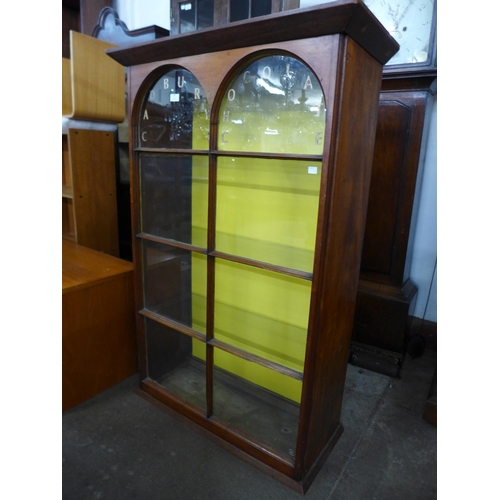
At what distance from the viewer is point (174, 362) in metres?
1.76

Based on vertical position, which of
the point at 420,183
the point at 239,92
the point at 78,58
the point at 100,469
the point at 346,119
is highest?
the point at 78,58

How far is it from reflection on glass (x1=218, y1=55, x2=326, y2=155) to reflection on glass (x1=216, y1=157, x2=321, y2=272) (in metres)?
0.06

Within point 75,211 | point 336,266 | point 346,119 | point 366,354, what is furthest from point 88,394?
point 346,119

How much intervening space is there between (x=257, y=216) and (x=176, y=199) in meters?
0.40

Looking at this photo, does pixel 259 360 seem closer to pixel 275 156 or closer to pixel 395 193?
pixel 275 156

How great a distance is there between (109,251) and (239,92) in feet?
4.94

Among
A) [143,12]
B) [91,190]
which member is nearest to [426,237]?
[91,190]

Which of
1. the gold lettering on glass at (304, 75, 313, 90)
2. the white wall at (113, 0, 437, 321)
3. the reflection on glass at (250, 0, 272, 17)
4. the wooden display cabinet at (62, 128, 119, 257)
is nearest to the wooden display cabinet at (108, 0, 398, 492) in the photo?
the gold lettering on glass at (304, 75, 313, 90)

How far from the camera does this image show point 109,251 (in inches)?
93.4

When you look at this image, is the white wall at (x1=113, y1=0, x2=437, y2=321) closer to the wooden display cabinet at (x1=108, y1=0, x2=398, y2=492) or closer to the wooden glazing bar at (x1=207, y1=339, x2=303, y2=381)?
the wooden display cabinet at (x1=108, y1=0, x2=398, y2=492)

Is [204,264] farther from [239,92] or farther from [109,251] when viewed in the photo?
[109,251]

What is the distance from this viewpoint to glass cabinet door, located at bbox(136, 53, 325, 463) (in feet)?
4.04

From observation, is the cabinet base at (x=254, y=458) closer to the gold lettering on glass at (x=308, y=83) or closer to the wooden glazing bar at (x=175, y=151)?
the wooden glazing bar at (x=175, y=151)

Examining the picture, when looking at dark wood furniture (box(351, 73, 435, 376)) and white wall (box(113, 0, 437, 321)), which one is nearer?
dark wood furniture (box(351, 73, 435, 376))
